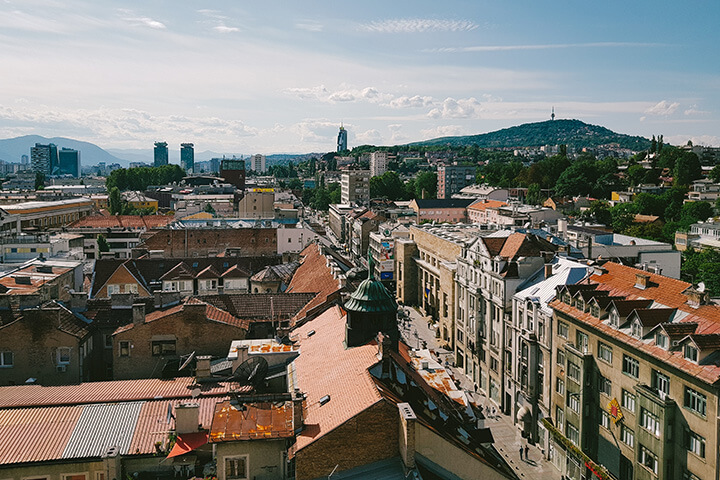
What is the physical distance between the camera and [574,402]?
41.2m

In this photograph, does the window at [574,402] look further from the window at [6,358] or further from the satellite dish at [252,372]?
the window at [6,358]

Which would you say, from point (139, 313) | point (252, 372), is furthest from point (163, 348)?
point (252, 372)

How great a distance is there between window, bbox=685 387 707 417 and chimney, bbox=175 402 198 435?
23.2 metres

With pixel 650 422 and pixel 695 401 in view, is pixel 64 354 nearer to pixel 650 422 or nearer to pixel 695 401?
pixel 650 422

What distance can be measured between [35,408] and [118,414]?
354 centimetres

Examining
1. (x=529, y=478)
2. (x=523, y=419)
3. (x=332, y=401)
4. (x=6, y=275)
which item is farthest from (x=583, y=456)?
(x=6, y=275)

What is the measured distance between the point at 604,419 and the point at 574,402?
2909 millimetres

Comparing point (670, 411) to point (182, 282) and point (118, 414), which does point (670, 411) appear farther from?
point (182, 282)

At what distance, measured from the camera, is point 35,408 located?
27.2 m

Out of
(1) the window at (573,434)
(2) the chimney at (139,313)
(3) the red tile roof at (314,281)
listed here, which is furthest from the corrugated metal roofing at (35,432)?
(1) the window at (573,434)

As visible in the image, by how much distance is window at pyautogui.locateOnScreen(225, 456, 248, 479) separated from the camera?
23.2 metres

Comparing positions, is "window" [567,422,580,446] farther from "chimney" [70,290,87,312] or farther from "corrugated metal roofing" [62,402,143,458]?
"chimney" [70,290,87,312]

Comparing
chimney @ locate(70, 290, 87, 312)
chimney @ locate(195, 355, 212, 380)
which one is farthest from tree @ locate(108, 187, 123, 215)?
chimney @ locate(195, 355, 212, 380)

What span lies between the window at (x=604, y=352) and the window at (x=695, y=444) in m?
7.19
